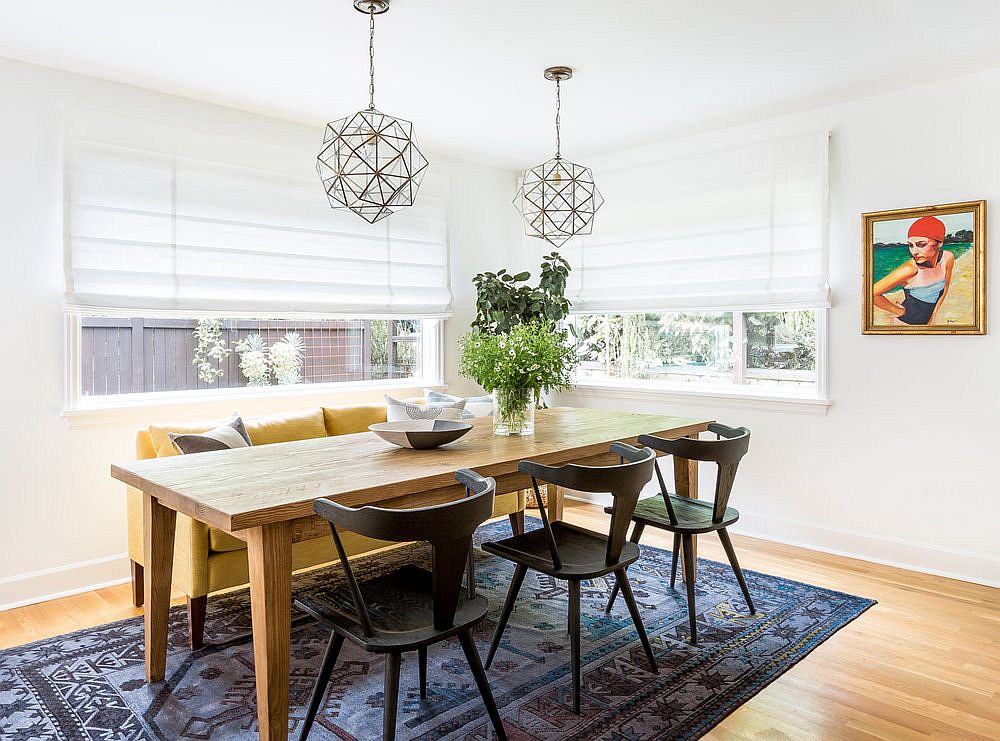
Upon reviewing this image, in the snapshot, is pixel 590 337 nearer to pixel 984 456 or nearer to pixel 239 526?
pixel 984 456

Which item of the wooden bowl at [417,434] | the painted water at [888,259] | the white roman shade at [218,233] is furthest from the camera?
the painted water at [888,259]

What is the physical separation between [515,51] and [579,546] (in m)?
2.21

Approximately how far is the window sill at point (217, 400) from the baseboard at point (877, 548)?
2444mm

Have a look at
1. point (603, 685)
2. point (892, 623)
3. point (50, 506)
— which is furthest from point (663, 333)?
point (50, 506)

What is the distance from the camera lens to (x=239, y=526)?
187 cm

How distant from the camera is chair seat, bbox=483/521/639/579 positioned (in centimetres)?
245

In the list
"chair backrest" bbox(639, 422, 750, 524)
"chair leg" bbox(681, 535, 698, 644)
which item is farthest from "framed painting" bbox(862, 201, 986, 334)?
"chair leg" bbox(681, 535, 698, 644)

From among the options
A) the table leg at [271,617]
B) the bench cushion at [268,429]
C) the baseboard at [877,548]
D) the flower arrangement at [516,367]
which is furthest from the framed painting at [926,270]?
the table leg at [271,617]

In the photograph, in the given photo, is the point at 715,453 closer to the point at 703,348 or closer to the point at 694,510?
the point at 694,510

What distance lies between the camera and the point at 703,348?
16.3 feet

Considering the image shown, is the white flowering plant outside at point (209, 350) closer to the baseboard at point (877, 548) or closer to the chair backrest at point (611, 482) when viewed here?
the chair backrest at point (611, 482)

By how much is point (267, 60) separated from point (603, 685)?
10.1ft

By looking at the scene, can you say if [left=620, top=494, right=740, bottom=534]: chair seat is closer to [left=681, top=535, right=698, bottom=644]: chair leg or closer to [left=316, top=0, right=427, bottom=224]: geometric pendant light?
[left=681, top=535, right=698, bottom=644]: chair leg

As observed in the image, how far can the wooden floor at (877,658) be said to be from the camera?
92.9 inches
